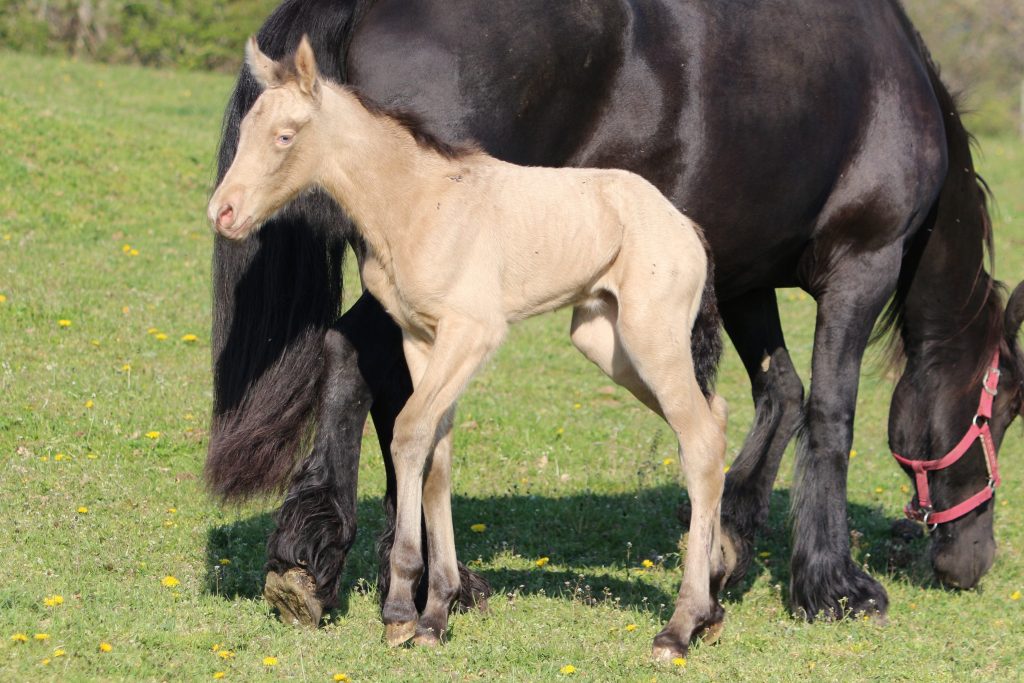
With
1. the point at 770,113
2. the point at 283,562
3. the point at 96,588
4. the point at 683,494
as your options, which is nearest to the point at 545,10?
the point at 770,113

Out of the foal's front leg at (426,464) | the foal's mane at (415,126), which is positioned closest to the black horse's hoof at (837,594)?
the foal's front leg at (426,464)

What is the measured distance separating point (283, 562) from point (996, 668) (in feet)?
8.86

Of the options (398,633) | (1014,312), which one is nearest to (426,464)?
(398,633)

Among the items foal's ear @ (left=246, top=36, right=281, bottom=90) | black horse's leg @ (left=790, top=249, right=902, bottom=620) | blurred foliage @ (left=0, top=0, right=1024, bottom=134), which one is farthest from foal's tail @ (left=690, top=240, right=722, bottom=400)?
blurred foliage @ (left=0, top=0, right=1024, bottom=134)

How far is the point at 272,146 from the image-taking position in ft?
13.3

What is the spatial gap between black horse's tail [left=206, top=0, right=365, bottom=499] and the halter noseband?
3.15 m

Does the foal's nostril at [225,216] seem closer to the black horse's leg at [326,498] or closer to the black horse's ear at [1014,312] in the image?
the black horse's leg at [326,498]

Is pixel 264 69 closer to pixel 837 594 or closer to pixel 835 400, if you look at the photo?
pixel 835 400

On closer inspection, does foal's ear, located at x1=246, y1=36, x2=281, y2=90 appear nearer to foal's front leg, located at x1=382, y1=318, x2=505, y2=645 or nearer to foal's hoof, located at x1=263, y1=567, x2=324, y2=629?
foal's front leg, located at x1=382, y1=318, x2=505, y2=645

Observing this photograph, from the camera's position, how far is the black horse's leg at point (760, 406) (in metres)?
6.42

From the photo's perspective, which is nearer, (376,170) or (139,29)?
(376,170)

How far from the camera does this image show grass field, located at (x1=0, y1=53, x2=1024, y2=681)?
4457mm

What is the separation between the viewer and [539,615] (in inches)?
200

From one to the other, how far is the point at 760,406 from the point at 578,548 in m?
1.20
